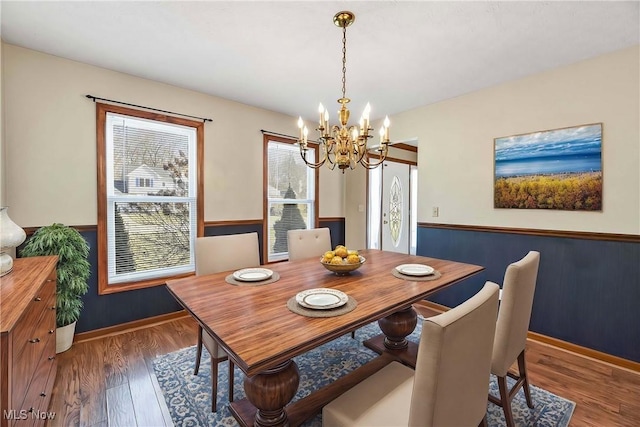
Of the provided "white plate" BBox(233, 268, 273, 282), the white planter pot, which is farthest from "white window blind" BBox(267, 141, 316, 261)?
the white planter pot

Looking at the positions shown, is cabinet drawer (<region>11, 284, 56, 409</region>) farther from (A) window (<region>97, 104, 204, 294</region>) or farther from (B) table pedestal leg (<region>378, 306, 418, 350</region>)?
(B) table pedestal leg (<region>378, 306, 418, 350</region>)

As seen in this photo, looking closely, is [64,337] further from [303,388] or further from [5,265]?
[303,388]

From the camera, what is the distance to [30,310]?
51.4 inches

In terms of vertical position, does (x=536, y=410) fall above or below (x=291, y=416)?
below

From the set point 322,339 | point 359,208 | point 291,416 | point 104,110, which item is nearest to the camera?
point 322,339

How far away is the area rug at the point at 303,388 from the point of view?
1.66 m

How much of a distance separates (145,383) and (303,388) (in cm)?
110

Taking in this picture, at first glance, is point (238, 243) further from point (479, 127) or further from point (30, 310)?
point (479, 127)

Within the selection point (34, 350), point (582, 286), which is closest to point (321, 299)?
point (34, 350)

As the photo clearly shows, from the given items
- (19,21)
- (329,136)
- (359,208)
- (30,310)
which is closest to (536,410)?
(329,136)

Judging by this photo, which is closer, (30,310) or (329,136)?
(30,310)

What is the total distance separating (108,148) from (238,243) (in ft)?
5.30

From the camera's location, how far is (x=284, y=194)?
4.04 meters

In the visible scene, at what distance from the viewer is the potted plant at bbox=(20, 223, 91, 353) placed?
2.18 metres
